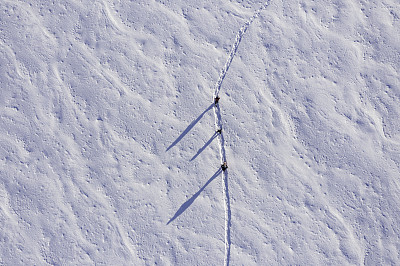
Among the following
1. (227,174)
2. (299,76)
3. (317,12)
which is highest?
(317,12)

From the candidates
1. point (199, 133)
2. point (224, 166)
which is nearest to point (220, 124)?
point (199, 133)

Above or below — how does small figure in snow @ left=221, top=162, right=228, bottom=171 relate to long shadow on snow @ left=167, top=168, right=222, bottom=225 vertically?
above

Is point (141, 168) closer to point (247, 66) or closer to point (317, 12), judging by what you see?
point (247, 66)

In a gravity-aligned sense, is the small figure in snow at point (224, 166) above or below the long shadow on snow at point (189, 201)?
above

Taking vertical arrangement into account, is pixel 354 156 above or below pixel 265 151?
above

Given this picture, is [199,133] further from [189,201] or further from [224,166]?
[189,201]

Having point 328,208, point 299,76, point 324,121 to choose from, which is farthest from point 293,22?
point 328,208

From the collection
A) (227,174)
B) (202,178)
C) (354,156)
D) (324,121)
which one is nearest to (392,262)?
(354,156)
